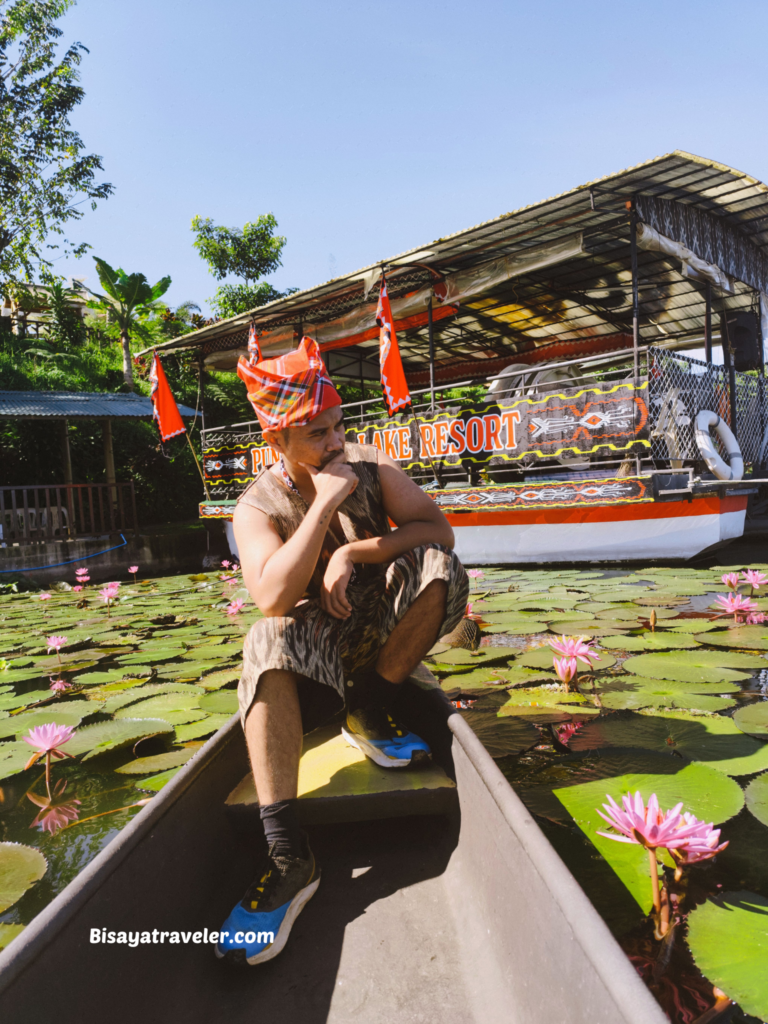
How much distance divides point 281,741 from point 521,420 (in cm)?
494

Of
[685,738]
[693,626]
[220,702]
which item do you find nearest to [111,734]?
[220,702]

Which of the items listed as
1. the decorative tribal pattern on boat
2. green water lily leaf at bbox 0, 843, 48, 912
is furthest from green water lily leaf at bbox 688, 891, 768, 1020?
the decorative tribal pattern on boat

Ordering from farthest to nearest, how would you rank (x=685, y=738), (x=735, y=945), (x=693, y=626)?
(x=693, y=626) → (x=685, y=738) → (x=735, y=945)

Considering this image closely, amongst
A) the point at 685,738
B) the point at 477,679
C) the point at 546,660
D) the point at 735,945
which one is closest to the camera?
the point at 735,945

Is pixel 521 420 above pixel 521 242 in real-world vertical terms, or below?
below

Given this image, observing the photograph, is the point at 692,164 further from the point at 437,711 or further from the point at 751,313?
the point at 437,711

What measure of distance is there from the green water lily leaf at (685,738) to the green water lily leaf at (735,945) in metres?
0.52

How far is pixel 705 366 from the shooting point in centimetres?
570

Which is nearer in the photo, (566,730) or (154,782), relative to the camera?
(154,782)

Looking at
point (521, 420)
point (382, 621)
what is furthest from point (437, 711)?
point (521, 420)

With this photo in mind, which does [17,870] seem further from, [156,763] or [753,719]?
[753,719]

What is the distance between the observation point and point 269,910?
109cm

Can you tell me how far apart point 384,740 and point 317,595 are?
0.45 metres

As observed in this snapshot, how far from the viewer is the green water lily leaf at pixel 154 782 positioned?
68.0 inches
